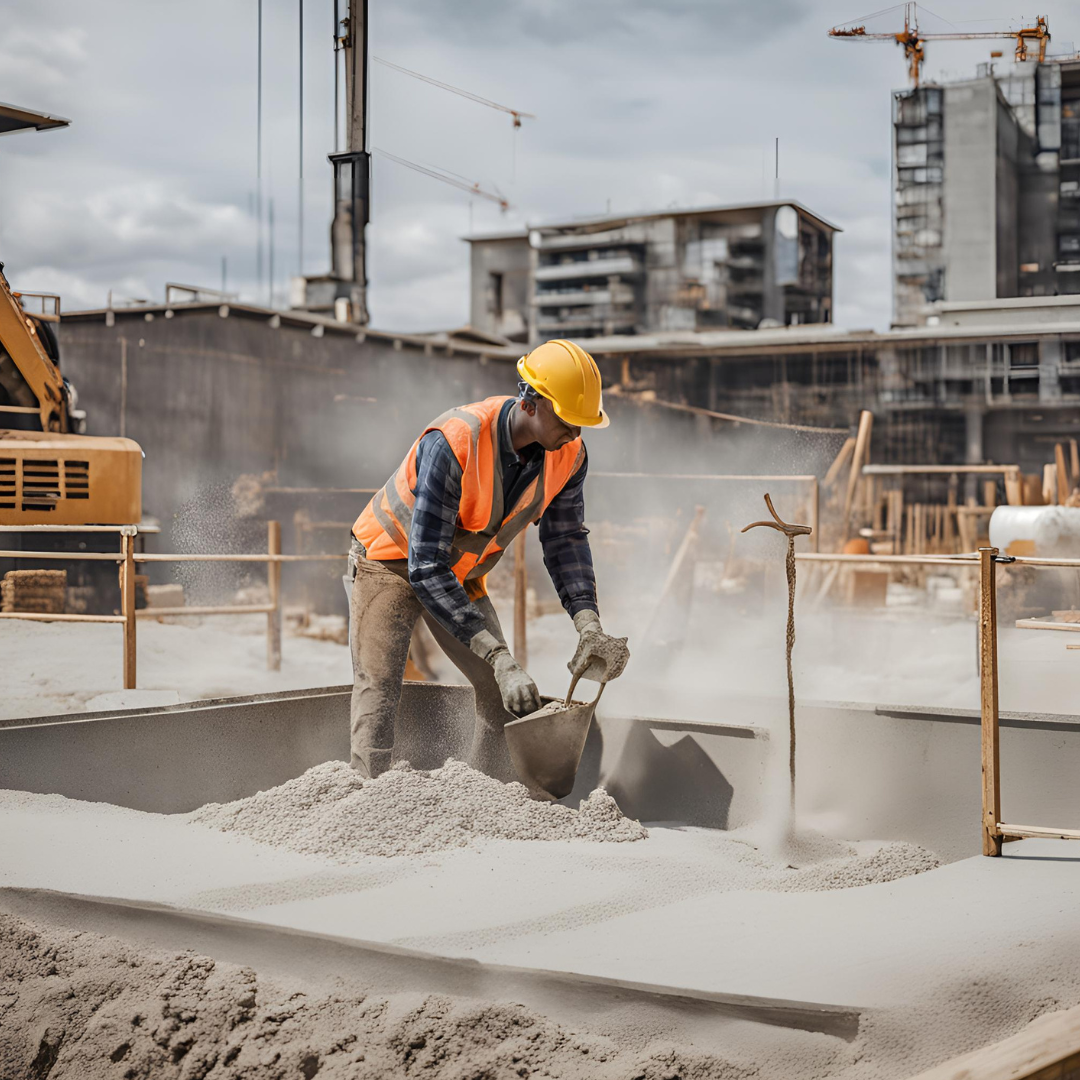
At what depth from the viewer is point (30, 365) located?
393 inches

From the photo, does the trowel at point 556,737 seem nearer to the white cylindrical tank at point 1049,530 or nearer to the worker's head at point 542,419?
the worker's head at point 542,419

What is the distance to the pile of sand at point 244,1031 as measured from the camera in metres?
2.18

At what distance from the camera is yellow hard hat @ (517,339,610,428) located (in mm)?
3559

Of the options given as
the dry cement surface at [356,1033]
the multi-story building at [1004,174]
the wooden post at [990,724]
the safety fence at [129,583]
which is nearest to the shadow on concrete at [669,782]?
the wooden post at [990,724]

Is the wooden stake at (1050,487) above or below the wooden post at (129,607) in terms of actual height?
above

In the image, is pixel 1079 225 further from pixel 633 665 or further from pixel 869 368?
pixel 633 665

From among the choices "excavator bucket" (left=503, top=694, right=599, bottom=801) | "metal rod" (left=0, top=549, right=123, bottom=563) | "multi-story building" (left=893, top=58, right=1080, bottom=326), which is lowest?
"excavator bucket" (left=503, top=694, right=599, bottom=801)

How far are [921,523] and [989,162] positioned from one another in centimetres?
2767

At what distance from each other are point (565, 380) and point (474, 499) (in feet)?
1.64

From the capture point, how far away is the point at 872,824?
414 cm

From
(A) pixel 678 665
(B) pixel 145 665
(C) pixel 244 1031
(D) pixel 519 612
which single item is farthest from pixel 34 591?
(C) pixel 244 1031

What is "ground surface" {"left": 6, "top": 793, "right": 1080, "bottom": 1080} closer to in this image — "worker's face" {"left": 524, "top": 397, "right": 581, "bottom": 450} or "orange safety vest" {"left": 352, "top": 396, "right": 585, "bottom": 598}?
"orange safety vest" {"left": 352, "top": 396, "right": 585, "bottom": 598}

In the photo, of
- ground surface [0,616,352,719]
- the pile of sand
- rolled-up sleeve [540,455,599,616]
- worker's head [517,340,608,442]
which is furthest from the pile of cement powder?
ground surface [0,616,352,719]

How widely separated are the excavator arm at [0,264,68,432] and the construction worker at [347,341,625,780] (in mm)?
6797
